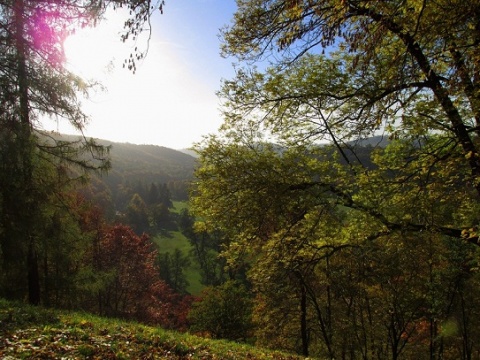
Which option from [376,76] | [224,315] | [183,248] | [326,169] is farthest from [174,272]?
[376,76]

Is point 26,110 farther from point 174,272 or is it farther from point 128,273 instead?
point 174,272

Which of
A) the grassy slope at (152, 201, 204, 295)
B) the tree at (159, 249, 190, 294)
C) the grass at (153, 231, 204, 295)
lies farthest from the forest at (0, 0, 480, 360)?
the grass at (153, 231, 204, 295)

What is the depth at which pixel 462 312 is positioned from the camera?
64.7 ft

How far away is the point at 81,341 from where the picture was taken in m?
7.09

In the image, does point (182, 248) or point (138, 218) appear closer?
point (182, 248)

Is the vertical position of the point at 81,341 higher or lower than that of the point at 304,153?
lower

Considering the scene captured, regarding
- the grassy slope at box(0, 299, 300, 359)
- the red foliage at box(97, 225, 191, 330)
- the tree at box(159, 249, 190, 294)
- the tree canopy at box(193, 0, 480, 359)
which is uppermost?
the tree canopy at box(193, 0, 480, 359)

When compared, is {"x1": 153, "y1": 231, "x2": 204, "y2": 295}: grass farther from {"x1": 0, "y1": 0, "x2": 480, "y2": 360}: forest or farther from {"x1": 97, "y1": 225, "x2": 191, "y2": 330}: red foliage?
{"x1": 0, "y1": 0, "x2": 480, "y2": 360}: forest

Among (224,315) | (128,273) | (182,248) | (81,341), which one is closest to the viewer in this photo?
(81,341)

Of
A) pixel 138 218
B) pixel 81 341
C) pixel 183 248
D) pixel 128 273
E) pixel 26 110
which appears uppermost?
pixel 26 110

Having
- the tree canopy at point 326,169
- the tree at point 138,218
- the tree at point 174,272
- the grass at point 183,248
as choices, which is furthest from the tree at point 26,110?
the tree at point 138,218

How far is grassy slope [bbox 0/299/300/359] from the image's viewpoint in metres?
6.28

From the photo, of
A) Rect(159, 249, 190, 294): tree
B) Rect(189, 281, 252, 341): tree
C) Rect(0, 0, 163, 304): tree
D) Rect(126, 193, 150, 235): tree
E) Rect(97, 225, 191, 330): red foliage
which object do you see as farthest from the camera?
Rect(126, 193, 150, 235): tree

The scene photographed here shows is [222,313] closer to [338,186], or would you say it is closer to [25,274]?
[25,274]
